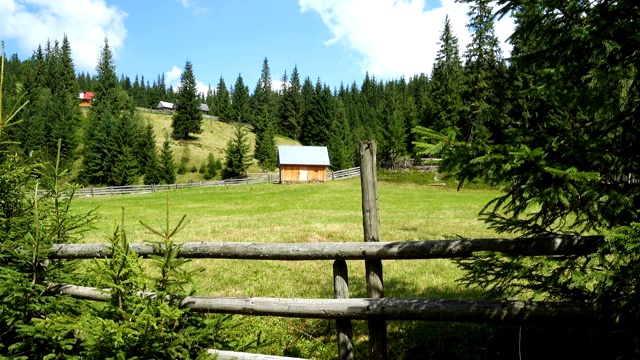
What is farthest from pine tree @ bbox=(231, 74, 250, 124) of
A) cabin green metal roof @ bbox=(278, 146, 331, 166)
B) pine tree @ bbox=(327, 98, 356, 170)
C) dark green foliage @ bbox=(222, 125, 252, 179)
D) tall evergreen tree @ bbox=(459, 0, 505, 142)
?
tall evergreen tree @ bbox=(459, 0, 505, 142)

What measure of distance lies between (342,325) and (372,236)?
3.51 feet

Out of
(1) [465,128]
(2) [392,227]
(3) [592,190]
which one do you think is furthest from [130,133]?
(3) [592,190]

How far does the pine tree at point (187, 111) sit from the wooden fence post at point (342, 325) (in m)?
92.0

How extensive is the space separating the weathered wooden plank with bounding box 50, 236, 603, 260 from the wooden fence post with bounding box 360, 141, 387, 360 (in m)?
0.25

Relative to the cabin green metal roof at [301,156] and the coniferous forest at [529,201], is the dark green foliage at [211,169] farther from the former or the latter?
the coniferous forest at [529,201]

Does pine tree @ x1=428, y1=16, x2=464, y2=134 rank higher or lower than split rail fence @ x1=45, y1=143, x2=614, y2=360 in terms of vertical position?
higher

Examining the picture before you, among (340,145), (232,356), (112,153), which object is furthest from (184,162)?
(232,356)

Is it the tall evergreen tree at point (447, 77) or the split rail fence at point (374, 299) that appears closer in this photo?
the split rail fence at point (374, 299)

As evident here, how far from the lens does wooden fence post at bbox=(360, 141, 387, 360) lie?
436 centimetres

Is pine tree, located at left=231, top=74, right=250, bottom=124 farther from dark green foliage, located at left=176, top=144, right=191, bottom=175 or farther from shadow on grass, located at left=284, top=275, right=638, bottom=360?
shadow on grass, located at left=284, top=275, right=638, bottom=360

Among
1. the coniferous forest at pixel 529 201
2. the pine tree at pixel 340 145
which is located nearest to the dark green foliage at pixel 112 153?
the pine tree at pixel 340 145

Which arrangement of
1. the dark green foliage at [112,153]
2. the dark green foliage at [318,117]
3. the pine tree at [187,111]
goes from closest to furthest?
the dark green foliage at [112,153] → the pine tree at [187,111] → the dark green foliage at [318,117]

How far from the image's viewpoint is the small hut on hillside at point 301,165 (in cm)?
5622

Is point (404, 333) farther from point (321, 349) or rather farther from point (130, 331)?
point (130, 331)
